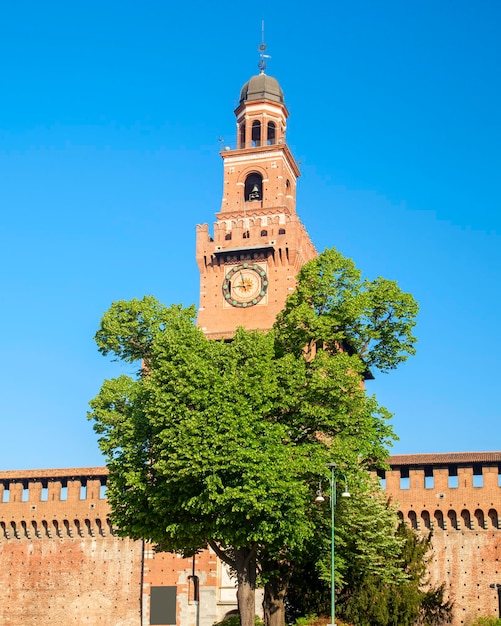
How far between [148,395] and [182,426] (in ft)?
10.9

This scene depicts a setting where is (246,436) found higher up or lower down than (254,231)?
lower down

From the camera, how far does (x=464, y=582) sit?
150ft

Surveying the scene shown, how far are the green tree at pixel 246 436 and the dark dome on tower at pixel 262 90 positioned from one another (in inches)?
873

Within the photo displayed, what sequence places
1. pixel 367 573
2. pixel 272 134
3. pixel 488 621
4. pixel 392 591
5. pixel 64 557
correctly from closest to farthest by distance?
pixel 392 591, pixel 367 573, pixel 488 621, pixel 64 557, pixel 272 134

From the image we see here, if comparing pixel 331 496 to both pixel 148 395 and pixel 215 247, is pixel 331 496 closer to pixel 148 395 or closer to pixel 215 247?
pixel 148 395

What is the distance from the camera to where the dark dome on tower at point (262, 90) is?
58.8 m

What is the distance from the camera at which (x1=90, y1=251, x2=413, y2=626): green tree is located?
33.4 meters

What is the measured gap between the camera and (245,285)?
54.8 m

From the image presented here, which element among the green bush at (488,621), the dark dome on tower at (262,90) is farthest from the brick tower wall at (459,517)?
the dark dome on tower at (262,90)

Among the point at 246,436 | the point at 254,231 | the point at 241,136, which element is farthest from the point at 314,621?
the point at 241,136

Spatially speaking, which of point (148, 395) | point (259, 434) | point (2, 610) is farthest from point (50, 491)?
point (259, 434)

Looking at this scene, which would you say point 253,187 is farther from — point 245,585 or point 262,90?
point 245,585

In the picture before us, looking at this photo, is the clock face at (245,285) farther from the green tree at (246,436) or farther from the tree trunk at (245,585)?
the tree trunk at (245,585)

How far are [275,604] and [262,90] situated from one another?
31855 millimetres
